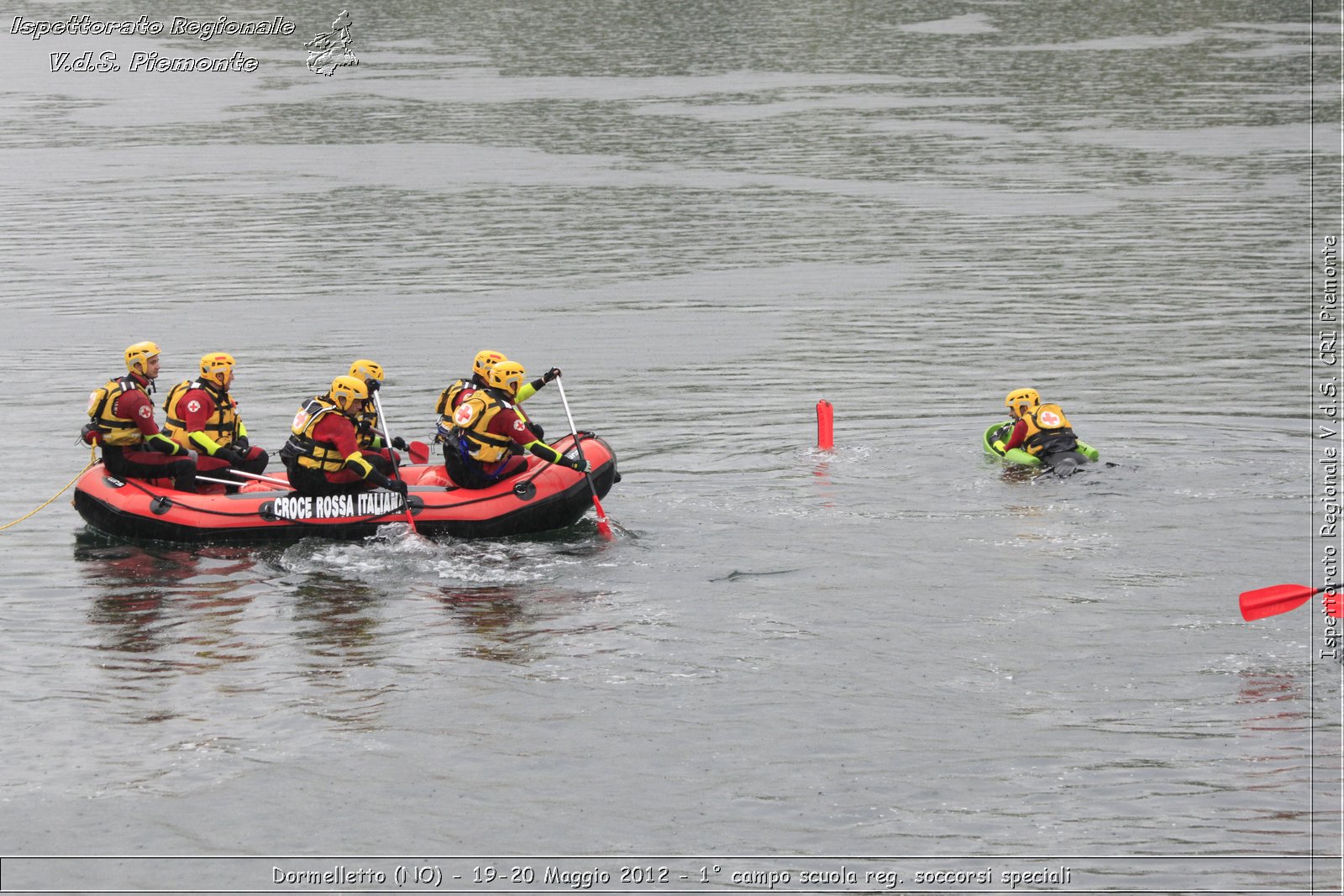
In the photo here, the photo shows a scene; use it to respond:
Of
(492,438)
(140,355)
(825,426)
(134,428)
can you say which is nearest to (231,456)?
(134,428)

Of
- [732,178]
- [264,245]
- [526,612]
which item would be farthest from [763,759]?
[732,178]

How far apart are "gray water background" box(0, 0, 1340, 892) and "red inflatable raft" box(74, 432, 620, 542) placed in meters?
0.30

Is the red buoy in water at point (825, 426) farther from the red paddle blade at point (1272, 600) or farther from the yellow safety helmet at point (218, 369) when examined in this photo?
the red paddle blade at point (1272, 600)

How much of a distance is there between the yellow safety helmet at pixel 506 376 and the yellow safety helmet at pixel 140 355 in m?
3.65

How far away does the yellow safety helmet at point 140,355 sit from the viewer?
1902cm

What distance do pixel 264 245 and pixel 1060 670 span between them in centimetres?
2637

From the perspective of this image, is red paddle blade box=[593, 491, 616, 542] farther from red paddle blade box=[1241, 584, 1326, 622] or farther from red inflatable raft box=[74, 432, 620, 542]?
red paddle blade box=[1241, 584, 1326, 622]

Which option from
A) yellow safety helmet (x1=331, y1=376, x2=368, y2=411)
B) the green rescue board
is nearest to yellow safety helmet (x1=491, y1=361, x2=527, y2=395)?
yellow safety helmet (x1=331, y1=376, x2=368, y2=411)

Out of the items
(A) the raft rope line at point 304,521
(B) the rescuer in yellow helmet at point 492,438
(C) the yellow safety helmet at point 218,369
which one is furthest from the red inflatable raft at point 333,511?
(C) the yellow safety helmet at point 218,369

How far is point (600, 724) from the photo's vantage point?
Result: 45.9 feet

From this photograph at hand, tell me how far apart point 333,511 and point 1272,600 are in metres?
9.48

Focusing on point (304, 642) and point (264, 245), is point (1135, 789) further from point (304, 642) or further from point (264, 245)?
point (264, 245)

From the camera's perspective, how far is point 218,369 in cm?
1952

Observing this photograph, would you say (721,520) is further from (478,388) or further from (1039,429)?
(1039,429)
